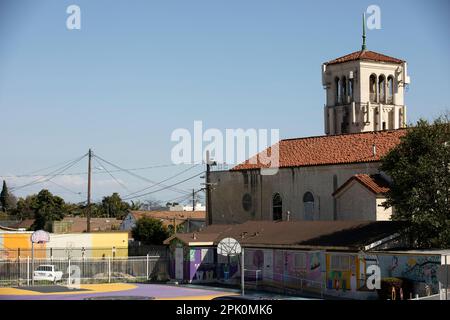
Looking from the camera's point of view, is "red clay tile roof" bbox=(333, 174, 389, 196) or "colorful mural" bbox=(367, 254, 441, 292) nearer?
"colorful mural" bbox=(367, 254, 441, 292)

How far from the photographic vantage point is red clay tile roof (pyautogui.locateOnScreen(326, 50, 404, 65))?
293 ft

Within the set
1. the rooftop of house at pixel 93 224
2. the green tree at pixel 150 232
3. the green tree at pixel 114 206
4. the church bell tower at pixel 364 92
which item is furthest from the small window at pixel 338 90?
the green tree at pixel 114 206

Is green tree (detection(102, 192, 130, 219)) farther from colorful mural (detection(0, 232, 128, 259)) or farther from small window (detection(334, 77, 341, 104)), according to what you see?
colorful mural (detection(0, 232, 128, 259))

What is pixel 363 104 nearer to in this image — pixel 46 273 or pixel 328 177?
pixel 328 177

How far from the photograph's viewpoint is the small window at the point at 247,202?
71188mm

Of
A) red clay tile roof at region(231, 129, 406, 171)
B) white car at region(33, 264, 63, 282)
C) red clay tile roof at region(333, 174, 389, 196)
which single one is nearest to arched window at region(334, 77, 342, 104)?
red clay tile roof at region(231, 129, 406, 171)

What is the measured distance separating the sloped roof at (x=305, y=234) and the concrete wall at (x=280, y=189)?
686cm

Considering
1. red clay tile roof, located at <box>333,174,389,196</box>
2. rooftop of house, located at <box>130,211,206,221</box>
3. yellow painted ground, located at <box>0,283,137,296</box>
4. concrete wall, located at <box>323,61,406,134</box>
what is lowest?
yellow painted ground, located at <box>0,283,137,296</box>

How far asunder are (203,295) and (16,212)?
99414 mm

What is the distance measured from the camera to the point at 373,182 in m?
57.2

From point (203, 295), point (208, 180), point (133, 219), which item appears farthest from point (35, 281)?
point (133, 219)

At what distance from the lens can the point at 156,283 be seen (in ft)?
185

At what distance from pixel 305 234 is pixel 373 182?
8210mm

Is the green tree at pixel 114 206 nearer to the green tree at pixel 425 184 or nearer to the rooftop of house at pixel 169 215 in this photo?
the rooftop of house at pixel 169 215
